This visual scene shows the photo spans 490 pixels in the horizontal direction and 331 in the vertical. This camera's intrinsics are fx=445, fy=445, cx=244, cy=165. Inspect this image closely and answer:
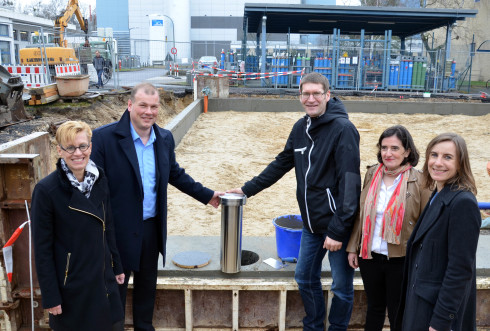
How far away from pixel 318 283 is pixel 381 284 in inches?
20.7

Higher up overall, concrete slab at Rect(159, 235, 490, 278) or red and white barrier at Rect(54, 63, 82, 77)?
red and white barrier at Rect(54, 63, 82, 77)

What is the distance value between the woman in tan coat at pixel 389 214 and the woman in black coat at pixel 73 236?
1.66 m

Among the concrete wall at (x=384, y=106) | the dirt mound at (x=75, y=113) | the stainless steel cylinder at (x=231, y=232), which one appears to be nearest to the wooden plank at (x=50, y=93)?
the dirt mound at (x=75, y=113)

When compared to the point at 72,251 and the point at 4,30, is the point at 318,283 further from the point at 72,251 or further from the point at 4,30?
the point at 4,30

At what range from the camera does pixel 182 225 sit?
6.02 m

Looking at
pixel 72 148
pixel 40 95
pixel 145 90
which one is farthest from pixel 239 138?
pixel 72 148

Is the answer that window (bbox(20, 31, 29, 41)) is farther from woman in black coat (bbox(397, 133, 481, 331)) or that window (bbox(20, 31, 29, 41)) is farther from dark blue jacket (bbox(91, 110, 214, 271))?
woman in black coat (bbox(397, 133, 481, 331))

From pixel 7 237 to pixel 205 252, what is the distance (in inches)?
65.5

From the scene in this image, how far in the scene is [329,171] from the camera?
307cm

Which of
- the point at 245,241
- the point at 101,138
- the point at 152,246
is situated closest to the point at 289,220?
the point at 245,241

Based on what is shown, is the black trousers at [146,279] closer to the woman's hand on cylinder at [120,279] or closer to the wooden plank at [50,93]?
the woman's hand on cylinder at [120,279]

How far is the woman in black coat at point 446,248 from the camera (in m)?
2.25

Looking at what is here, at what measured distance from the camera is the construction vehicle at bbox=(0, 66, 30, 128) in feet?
30.8

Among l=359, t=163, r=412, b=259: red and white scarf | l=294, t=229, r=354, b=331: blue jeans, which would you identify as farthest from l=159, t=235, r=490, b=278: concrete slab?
l=359, t=163, r=412, b=259: red and white scarf
